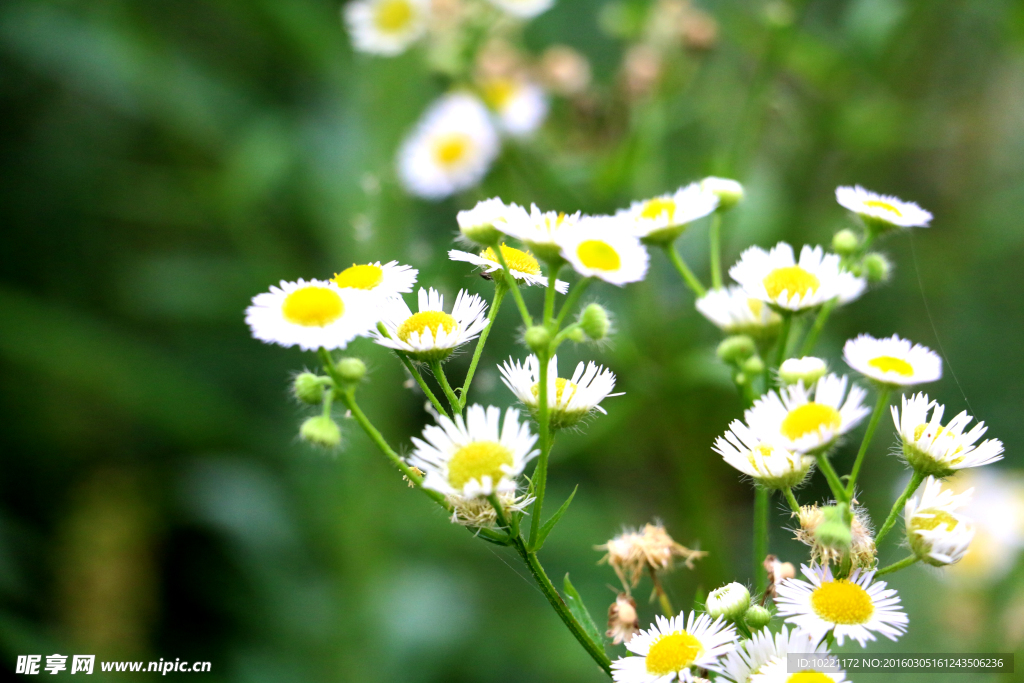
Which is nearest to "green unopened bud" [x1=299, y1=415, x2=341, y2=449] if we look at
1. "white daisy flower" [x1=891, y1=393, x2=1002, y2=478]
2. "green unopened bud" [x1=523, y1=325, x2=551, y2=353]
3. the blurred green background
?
"green unopened bud" [x1=523, y1=325, x2=551, y2=353]

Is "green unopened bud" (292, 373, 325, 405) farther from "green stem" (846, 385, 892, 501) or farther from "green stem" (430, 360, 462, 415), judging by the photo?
"green stem" (846, 385, 892, 501)

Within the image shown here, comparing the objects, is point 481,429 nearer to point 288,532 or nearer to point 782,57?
point 782,57

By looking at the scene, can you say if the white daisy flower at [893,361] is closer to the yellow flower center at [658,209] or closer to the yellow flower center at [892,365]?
the yellow flower center at [892,365]

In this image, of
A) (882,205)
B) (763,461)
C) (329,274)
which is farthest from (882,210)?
(329,274)

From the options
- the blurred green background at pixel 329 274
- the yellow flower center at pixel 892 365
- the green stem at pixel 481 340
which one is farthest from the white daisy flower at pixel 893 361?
the blurred green background at pixel 329 274

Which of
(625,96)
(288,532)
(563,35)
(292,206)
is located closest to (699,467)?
(625,96)
